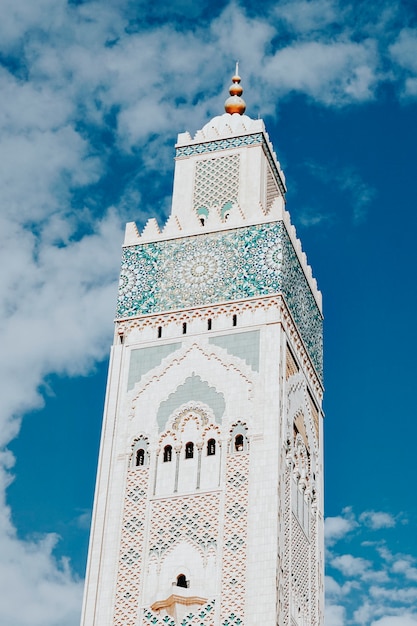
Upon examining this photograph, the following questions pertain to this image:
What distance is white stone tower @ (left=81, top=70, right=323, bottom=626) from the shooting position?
1372cm

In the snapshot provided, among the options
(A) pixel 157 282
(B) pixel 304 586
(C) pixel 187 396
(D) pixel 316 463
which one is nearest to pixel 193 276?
(A) pixel 157 282

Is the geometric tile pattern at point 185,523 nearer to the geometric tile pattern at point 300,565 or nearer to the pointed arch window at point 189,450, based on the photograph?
the pointed arch window at point 189,450

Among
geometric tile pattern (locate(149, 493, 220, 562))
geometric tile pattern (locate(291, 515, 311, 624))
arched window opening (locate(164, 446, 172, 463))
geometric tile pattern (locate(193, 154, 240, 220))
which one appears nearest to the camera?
geometric tile pattern (locate(149, 493, 220, 562))

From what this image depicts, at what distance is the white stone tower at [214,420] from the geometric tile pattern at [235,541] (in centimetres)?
2

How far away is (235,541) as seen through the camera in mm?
13742

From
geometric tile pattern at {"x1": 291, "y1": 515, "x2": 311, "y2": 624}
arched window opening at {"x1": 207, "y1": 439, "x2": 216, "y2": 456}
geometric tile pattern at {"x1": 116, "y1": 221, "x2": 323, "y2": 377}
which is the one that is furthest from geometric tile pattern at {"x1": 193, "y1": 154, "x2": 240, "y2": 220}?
geometric tile pattern at {"x1": 291, "y1": 515, "x2": 311, "y2": 624}

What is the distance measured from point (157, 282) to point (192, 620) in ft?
14.6

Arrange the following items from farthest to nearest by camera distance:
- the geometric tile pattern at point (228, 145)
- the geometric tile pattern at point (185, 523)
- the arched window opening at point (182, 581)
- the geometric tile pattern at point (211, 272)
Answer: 1. the geometric tile pattern at point (228, 145)
2. the geometric tile pattern at point (211, 272)
3. the geometric tile pattern at point (185, 523)
4. the arched window opening at point (182, 581)

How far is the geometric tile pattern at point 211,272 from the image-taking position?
1551cm

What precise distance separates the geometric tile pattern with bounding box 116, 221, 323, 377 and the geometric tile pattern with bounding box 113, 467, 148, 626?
2.31 metres

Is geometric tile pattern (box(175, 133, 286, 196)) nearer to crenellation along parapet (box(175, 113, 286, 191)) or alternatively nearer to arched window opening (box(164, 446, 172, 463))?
crenellation along parapet (box(175, 113, 286, 191))

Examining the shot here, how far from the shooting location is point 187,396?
49.0 feet

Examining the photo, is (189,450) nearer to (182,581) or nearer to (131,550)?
(131,550)

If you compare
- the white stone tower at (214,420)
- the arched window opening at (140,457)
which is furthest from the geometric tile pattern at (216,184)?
the arched window opening at (140,457)
